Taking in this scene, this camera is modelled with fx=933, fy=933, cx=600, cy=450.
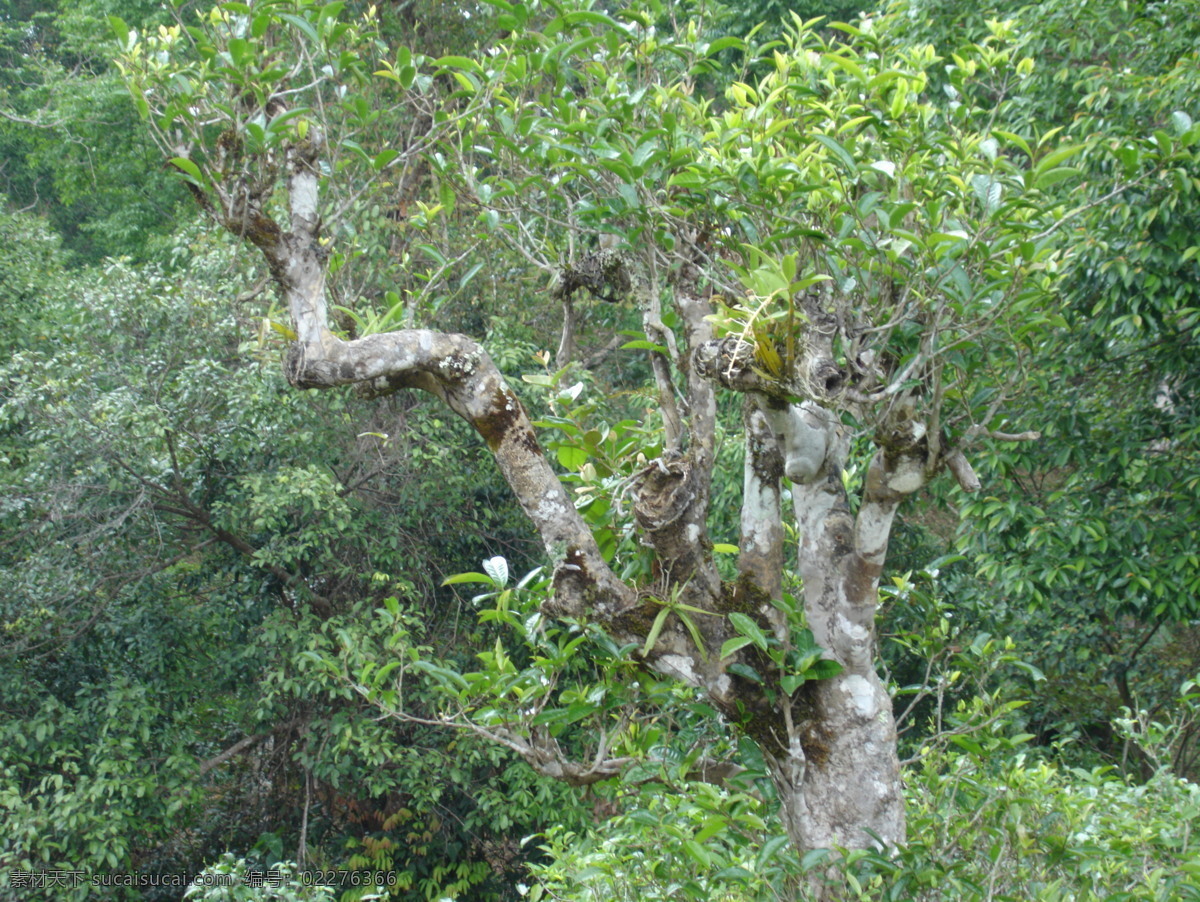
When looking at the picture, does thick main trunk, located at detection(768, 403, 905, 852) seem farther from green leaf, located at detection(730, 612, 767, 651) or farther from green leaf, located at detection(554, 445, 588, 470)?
green leaf, located at detection(554, 445, 588, 470)

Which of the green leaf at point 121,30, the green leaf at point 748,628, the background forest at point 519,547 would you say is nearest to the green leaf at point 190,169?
the background forest at point 519,547

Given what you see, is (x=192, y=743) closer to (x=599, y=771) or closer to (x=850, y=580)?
(x=599, y=771)

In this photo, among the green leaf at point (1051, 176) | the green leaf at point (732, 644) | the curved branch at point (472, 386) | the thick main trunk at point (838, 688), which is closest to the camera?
the green leaf at point (1051, 176)

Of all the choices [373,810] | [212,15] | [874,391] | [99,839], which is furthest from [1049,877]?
[373,810]

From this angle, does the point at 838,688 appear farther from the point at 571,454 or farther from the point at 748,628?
the point at 571,454

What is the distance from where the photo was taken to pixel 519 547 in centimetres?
573

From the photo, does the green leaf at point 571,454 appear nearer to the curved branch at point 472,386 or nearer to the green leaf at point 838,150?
the curved branch at point 472,386

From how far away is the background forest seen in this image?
6.90ft

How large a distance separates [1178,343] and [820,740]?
249 cm

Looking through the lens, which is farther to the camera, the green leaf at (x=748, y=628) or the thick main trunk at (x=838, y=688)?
the thick main trunk at (x=838, y=688)

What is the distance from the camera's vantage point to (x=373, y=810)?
18.0 ft

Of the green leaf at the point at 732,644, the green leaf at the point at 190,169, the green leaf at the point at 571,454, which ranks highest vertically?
the green leaf at the point at 190,169

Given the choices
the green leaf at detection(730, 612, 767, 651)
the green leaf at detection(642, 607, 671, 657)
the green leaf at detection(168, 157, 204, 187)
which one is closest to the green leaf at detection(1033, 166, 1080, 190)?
the green leaf at detection(730, 612, 767, 651)

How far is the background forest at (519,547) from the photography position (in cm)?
210
